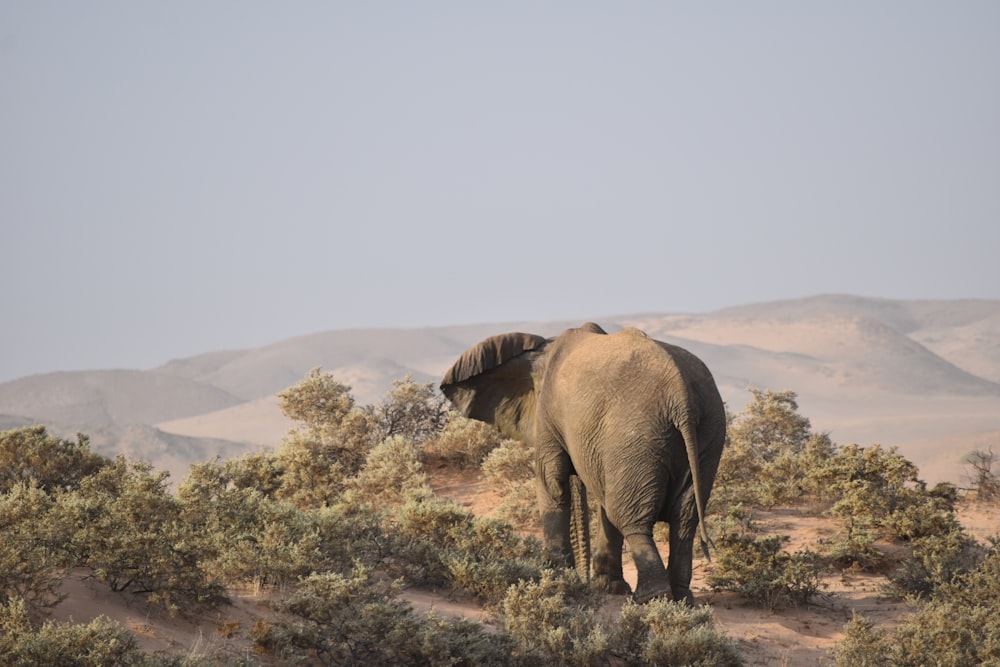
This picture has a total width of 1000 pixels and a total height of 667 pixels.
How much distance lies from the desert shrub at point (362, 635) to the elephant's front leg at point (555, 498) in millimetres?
2981

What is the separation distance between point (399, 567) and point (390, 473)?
627cm

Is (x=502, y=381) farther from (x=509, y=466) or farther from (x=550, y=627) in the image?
(x=509, y=466)

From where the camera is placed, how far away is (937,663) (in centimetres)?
768

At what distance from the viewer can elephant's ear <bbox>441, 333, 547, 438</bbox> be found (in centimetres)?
1101

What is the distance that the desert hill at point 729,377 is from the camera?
54.0 metres

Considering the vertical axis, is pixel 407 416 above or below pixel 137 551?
below

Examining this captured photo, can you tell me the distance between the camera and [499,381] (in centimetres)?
1116

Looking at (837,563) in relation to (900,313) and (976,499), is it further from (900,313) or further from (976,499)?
(900,313)

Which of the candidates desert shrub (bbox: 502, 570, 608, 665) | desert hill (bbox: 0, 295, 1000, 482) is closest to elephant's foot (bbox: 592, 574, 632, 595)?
desert shrub (bbox: 502, 570, 608, 665)

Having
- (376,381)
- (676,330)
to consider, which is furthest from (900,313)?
(376,381)

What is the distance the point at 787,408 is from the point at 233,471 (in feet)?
36.2

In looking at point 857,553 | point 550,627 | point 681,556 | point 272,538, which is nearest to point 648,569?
point 681,556

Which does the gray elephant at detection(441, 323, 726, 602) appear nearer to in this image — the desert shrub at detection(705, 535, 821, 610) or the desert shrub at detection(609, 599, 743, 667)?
the desert shrub at detection(609, 599, 743, 667)

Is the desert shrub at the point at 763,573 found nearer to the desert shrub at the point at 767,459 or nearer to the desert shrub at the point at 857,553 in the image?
the desert shrub at the point at 857,553
